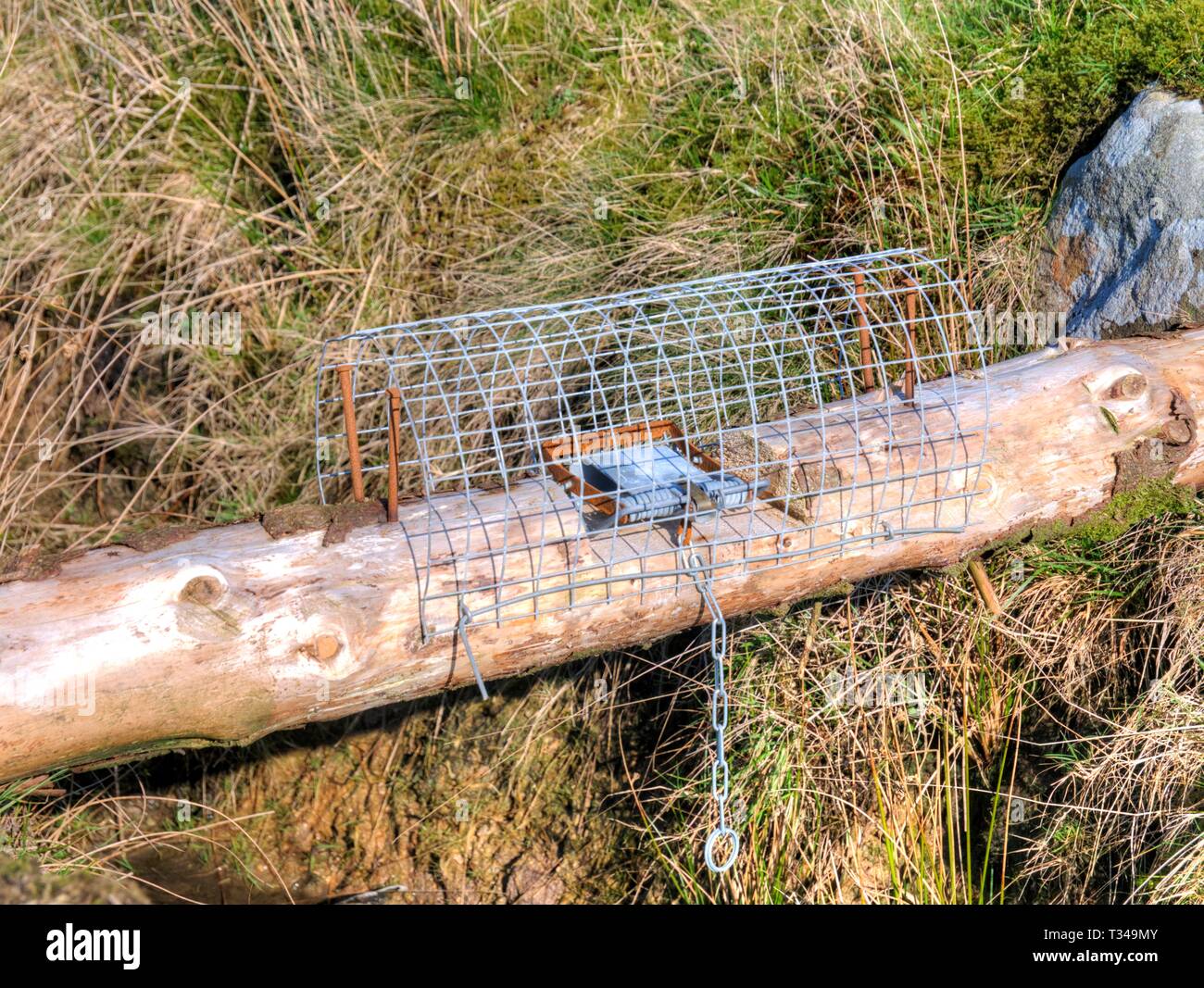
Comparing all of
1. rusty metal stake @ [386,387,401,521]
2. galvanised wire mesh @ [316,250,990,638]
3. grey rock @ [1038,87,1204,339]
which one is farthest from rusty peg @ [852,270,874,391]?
rusty metal stake @ [386,387,401,521]

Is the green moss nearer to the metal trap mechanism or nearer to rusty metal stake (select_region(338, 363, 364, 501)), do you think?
the metal trap mechanism

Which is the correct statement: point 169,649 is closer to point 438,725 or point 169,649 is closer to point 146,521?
point 438,725

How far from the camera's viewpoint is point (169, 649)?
2312 mm

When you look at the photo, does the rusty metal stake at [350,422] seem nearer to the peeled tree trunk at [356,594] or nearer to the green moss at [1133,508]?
the peeled tree trunk at [356,594]

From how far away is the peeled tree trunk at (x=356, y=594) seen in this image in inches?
89.7

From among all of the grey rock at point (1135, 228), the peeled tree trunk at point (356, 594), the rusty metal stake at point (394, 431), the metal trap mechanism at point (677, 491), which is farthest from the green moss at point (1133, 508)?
the rusty metal stake at point (394, 431)

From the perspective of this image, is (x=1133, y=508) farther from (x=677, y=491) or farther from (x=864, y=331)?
(x=677, y=491)

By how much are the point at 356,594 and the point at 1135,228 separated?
2613 mm

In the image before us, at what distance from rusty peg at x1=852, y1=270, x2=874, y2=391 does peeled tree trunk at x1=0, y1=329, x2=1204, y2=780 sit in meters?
0.23

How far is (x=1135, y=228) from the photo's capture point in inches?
140

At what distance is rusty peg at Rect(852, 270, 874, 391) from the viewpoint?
3.01 metres

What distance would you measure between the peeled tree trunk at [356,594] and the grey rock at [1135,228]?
402 mm

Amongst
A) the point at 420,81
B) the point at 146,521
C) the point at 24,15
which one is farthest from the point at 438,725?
the point at 24,15
